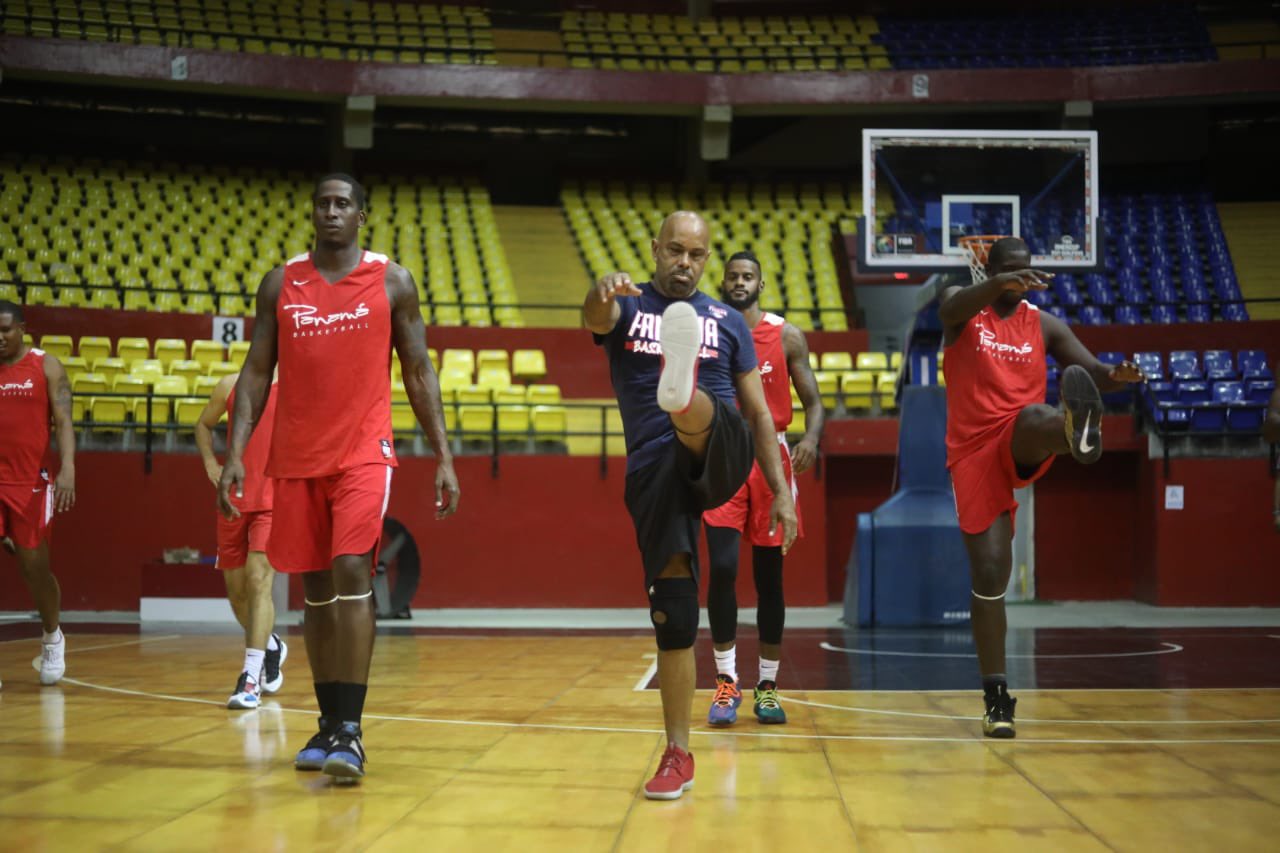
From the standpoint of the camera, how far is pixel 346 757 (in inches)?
137

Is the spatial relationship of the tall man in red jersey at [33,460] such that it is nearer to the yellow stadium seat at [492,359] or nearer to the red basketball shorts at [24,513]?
the red basketball shorts at [24,513]

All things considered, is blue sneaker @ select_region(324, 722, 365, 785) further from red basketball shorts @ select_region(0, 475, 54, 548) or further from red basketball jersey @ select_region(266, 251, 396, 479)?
red basketball shorts @ select_region(0, 475, 54, 548)

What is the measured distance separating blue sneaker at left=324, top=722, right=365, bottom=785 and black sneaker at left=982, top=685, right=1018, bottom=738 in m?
2.27

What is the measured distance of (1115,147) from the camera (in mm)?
21891

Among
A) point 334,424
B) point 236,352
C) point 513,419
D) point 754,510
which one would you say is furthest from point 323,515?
point 236,352

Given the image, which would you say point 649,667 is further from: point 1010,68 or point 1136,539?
point 1010,68

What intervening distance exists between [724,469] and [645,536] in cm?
35

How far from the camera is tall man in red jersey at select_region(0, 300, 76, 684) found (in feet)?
19.7

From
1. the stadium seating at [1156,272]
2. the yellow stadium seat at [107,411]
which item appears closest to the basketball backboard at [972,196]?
the stadium seating at [1156,272]

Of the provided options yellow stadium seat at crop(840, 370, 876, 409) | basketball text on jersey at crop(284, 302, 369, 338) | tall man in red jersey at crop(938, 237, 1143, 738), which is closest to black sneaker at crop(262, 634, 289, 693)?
basketball text on jersey at crop(284, 302, 369, 338)

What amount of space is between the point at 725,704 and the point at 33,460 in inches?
151

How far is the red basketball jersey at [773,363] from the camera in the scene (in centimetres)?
564

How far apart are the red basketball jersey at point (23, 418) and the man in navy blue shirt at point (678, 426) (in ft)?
12.5

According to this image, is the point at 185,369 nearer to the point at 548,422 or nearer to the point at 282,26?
the point at 548,422
